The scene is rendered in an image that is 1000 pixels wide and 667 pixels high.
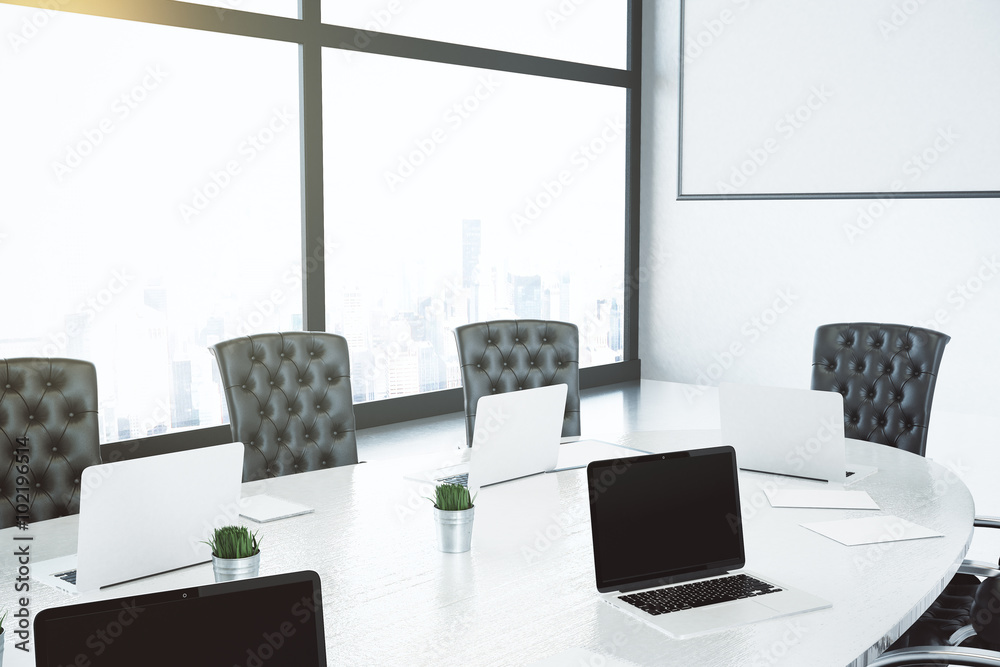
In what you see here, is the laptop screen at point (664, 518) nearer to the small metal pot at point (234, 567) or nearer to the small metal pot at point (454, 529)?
the small metal pot at point (454, 529)

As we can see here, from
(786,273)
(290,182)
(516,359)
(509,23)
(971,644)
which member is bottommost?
(971,644)

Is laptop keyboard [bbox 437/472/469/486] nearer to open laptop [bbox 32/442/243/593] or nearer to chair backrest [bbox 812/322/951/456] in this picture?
open laptop [bbox 32/442/243/593]

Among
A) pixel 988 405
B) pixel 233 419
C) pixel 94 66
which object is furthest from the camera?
pixel 988 405

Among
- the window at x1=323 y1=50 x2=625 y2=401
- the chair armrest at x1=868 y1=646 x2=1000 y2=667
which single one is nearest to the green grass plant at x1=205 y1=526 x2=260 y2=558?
the chair armrest at x1=868 y1=646 x2=1000 y2=667

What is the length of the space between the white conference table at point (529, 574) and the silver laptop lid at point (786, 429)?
77 mm

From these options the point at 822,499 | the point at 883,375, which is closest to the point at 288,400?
the point at 822,499

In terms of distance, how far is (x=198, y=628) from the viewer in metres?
1.15

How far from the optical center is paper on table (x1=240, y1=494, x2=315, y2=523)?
2328 millimetres

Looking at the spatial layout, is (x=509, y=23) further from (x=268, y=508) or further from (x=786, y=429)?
(x=268, y=508)

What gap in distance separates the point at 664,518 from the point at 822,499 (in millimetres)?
814

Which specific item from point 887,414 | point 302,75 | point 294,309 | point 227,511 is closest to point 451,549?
point 227,511

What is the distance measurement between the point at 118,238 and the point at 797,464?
321cm

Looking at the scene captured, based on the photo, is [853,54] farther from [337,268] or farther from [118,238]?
[118,238]

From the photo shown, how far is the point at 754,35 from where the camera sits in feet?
21.3
